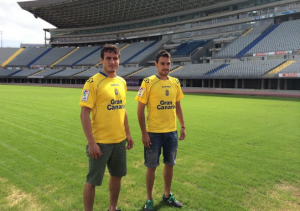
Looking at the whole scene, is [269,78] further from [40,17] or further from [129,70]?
[40,17]

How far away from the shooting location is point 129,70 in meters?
50.1

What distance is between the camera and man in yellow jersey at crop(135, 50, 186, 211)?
3662mm

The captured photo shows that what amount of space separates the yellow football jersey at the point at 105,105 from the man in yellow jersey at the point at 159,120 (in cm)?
52

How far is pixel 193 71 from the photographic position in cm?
3941

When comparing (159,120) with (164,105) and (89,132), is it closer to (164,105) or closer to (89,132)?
(164,105)

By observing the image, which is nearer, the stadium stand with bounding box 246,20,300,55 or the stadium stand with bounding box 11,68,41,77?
the stadium stand with bounding box 246,20,300,55

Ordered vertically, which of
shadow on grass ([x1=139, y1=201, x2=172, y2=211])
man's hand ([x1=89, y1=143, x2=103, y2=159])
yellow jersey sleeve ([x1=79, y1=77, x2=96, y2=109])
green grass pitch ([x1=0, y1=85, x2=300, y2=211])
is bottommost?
shadow on grass ([x1=139, y1=201, x2=172, y2=211])

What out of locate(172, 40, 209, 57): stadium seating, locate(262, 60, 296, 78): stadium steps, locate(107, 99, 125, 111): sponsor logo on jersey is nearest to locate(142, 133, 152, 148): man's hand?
locate(107, 99, 125, 111): sponsor logo on jersey

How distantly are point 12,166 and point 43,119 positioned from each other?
5762 mm

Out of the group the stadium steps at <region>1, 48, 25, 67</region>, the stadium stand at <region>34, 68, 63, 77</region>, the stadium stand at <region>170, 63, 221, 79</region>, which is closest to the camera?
the stadium stand at <region>170, 63, 221, 79</region>

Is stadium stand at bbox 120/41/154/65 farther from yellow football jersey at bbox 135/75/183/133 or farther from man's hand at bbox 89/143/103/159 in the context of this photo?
man's hand at bbox 89/143/103/159

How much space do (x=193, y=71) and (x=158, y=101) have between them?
3678 cm

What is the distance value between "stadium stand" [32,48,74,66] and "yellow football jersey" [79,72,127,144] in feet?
222

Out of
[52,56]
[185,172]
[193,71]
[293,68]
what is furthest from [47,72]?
[185,172]
